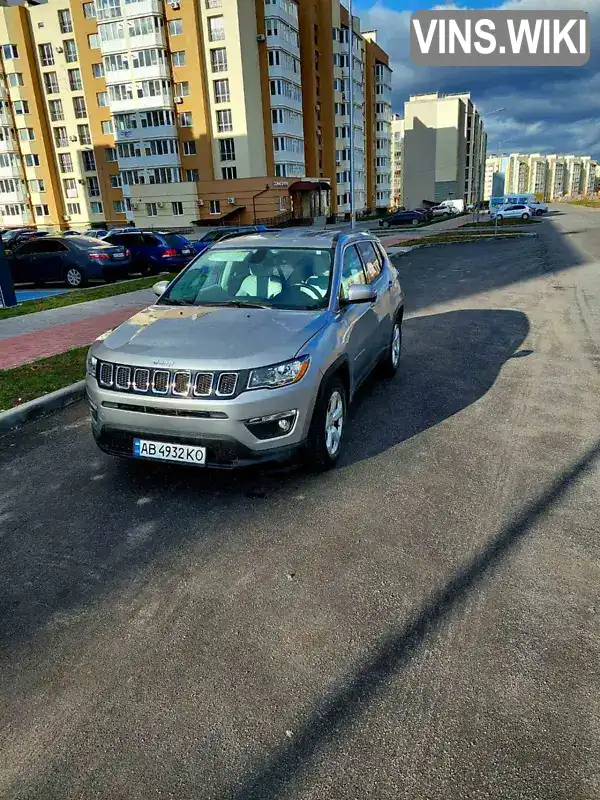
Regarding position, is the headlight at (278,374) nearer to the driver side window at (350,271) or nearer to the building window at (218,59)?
the driver side window at (350,271)

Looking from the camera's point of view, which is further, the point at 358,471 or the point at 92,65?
the point at 92,65

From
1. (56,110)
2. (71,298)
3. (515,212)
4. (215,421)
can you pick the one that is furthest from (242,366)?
(56,110)

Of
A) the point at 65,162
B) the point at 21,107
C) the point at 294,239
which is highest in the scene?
the point at 21,107

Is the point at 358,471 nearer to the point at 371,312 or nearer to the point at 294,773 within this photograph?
the point at 371,312

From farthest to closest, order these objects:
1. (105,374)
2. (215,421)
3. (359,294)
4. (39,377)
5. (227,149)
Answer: (227,149)
(39,377)
(359,294)
(105,374)
(215,421)

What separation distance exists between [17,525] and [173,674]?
190 cm

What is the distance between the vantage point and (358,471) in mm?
4426

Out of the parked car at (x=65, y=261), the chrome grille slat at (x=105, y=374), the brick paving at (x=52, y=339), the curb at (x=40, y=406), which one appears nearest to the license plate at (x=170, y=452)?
the chrome grille slat at (x=105, y=374)

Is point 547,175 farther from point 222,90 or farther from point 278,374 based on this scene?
point 278,374

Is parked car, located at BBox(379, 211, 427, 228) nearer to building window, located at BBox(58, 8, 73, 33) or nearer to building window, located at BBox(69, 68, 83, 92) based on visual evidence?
building window, located at BBox(69, 68, 83, 92)

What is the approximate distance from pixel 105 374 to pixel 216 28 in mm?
54637

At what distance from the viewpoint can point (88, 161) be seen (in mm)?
58594

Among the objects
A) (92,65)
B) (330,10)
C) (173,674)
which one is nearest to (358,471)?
(173,674)

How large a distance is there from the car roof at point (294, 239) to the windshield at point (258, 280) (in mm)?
87
